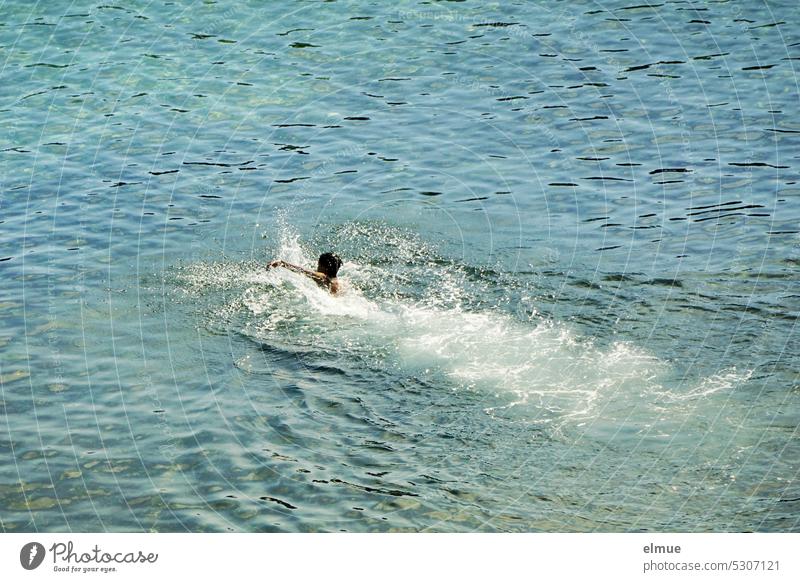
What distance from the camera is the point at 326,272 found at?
15.2 m

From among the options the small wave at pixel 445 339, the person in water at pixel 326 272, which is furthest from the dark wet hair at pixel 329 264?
the small wave at pixel 445 339

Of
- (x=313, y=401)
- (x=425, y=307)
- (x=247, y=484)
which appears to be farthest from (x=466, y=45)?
(x=247, y=484)

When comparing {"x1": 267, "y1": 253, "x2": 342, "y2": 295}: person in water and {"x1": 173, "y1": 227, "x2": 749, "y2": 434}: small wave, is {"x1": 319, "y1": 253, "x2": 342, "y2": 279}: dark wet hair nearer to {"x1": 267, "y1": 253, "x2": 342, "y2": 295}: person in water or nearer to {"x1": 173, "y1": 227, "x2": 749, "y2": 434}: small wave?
{"x1": 267, "y1": 253, "x2": 342, "y2": 295}: person in water

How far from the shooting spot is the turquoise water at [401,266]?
447 inches

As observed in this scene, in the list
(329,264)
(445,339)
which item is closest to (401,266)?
(329,264)

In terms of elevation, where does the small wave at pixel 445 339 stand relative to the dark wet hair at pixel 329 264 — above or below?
below

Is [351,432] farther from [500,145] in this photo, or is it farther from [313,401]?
[500,145]

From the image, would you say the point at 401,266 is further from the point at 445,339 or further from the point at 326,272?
the point at 445,339

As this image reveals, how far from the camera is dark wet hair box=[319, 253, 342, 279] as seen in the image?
15109 mm

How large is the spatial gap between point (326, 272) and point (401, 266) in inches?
49.9

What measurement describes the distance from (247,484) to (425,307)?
4.16 m

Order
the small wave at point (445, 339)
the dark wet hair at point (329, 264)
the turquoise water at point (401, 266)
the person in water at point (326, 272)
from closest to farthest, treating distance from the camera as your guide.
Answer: the turquoise water at point (401, 266)
the small wave at point (445, 339)
the person in water at point (326, 272)
the dark wet hair at point (329, 264)

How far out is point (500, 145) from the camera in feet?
63.7

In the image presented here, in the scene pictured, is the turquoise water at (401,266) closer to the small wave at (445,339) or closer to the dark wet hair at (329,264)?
the small wave at (445,339)
